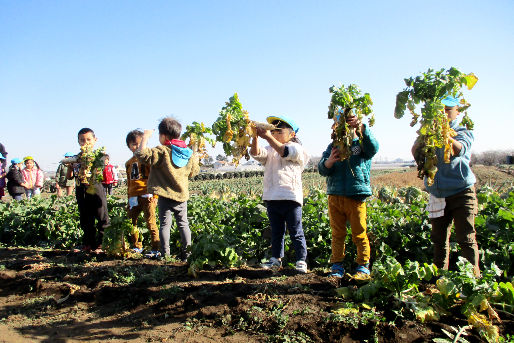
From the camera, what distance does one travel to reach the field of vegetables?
108 inches

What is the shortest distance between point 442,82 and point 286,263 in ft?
9.15

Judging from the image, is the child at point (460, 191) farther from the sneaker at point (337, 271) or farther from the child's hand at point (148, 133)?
the child's hand at point (148, 133)

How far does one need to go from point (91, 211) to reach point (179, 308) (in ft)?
9.99

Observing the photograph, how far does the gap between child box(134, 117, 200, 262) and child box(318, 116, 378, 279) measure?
1886 mm

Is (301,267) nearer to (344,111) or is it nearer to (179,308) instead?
(179,308)

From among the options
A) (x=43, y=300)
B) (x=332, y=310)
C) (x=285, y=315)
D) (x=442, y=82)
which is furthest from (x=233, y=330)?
(x=442, y=82)

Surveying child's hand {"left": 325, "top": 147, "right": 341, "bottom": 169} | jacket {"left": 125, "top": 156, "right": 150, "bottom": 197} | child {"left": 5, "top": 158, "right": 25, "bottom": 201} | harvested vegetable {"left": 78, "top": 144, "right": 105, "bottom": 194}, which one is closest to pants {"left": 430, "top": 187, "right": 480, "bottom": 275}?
child's hand {"left": 325, "top": 147, "right": 341, "bottom": 169}

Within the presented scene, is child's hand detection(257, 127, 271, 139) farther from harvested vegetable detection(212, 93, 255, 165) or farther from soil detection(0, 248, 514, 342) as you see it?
soil detection(0, 248, 514, 342)

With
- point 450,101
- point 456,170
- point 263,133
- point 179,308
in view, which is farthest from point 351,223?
point 179,308

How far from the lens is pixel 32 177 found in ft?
36.3

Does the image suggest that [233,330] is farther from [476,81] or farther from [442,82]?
[476,81]

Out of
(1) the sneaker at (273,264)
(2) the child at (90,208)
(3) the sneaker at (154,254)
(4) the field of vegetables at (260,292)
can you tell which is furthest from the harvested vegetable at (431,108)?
(2) the child at (90,208)

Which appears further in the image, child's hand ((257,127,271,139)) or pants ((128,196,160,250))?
pants ((128,196,160,250))

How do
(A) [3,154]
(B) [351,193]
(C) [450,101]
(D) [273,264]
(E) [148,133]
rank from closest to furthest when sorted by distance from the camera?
(C) [450,101], (B) [351,193], (D) [273,264], (E) [148,133], (A) [3,154]
